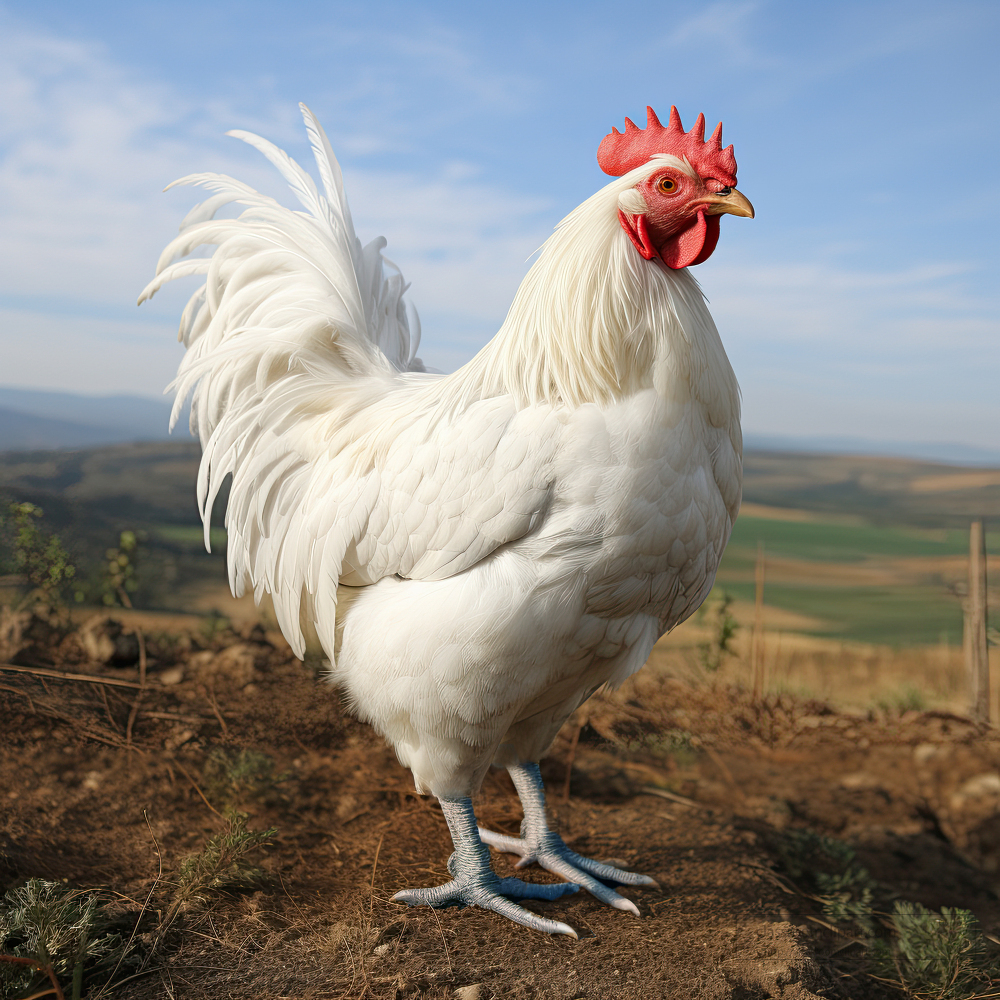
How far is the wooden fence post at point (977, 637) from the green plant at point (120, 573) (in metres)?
6.06

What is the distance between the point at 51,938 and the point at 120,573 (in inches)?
137

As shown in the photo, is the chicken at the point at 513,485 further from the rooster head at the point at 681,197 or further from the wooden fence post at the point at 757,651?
the wooden fence post at the point at 757,651

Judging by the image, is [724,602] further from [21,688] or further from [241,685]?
[21,688]

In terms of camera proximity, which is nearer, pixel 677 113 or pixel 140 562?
pixel 677 113

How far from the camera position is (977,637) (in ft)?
16.3

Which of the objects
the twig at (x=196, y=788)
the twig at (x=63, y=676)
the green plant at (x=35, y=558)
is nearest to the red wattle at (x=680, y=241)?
the twig at (x=196, y=788)

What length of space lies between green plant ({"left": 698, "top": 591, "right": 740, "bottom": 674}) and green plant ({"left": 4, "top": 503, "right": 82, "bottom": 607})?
15.5ft

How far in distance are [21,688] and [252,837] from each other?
201 cm

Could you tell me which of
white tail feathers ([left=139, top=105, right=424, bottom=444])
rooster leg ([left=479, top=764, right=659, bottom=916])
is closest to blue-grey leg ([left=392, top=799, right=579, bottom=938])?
rooster leg ([left=479, top=764, right=659, bottom=916])

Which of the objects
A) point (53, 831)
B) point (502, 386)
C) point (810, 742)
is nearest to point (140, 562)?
point (53, 831)

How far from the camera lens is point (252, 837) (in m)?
3.14

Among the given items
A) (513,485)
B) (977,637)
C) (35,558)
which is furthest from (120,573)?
(977,637)

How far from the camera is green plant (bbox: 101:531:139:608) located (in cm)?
536

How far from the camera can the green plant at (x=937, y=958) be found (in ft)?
9.41
